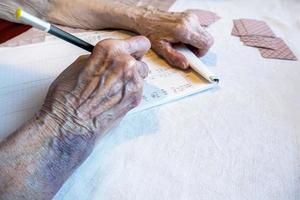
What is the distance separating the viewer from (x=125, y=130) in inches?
19.9

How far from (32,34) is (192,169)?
1.76 ft

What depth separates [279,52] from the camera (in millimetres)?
685

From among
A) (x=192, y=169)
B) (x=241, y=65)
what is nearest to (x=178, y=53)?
(x=241, y=65)

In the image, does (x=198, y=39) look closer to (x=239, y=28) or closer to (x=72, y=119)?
(x=239, y=28)

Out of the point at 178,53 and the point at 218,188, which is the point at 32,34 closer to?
the point at 178,53

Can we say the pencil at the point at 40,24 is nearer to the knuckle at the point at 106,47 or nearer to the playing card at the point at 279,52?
the knuckle at the point at 106,47

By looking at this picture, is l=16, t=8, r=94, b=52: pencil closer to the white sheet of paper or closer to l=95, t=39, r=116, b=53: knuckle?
l=95, t=39, r=116, b=53: knuckle

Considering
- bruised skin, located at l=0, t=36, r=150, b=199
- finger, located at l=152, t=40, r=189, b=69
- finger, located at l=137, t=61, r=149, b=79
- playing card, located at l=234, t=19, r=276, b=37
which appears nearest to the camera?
bruised skin, located at l=0, t=36, r=150, b=199

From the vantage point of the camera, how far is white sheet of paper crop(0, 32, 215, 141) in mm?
517

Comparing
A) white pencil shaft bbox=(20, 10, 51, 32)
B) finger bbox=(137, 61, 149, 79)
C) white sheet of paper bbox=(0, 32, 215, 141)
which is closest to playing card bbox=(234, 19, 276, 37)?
white sheet of paper bbox=(0, 32, 215, 141)

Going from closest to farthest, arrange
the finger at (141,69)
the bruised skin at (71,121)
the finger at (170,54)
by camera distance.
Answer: the bruised skin at (71,121) → the finger at (141,69) → the finger at (170,54)

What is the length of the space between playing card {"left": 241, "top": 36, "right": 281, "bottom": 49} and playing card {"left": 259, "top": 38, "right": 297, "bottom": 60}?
12mm

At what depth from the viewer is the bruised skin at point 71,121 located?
0.38 metres

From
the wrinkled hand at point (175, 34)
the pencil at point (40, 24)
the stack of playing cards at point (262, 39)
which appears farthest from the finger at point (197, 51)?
the pencil at point (40, 24)
